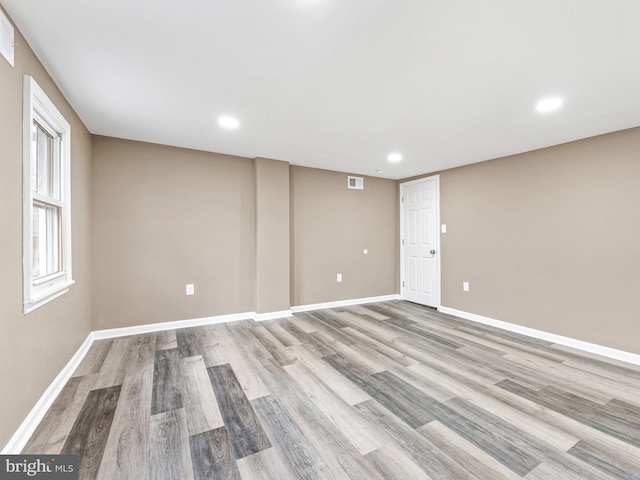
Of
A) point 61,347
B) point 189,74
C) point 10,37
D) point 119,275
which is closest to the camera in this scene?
point 10,37

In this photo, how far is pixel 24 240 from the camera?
159 cm

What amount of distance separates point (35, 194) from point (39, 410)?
137 cm

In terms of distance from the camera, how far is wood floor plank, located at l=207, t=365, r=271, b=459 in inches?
62.5

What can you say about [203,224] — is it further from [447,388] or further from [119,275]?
[447,388]

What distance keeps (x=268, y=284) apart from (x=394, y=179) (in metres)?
3.08

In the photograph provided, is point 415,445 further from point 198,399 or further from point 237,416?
point 198,399

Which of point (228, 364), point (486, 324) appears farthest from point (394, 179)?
point (228, 364)

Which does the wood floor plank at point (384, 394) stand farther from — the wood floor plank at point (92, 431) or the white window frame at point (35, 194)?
the white window frame at point (35, 194)

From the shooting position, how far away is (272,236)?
157 inches

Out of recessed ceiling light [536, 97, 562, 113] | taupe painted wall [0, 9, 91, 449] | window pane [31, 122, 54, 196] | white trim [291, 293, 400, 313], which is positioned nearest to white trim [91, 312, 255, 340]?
white trim [291, 293, 400, 313]

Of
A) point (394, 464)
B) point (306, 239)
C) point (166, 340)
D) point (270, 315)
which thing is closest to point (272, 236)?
point (306, 239)

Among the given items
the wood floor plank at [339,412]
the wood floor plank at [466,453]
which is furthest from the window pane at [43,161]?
the wood floor plank at [466,453]

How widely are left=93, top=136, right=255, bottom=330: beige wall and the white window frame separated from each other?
0.88 metres

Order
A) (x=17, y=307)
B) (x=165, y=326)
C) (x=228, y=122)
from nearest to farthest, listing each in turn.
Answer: (x=17, y=307), (x=228, y=122), (x=165, y=326)
